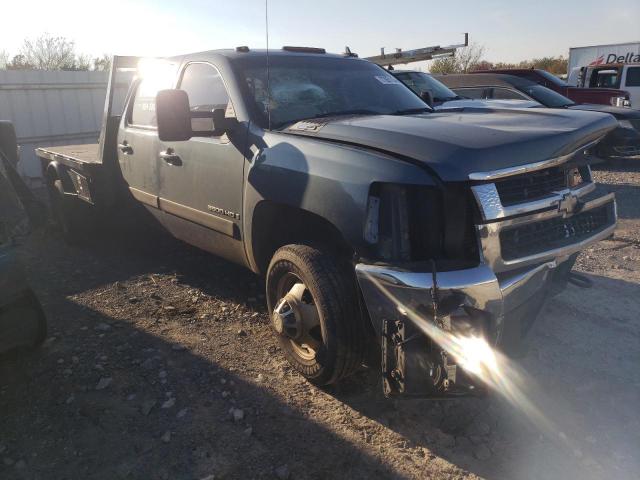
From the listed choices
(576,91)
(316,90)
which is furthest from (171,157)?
(576,91)

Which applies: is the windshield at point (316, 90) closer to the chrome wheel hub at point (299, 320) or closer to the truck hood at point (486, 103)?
the chrome wheel hub at point (299, 320)

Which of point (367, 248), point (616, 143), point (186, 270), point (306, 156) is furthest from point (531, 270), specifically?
point (616, 143)

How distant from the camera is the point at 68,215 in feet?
19.1

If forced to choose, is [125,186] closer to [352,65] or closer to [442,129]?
[352,65]

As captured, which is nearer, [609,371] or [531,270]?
[531,270]

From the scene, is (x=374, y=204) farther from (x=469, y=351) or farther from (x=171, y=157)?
(x=171, y=157)

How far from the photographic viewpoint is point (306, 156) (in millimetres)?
2844

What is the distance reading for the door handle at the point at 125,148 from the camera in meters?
4.60

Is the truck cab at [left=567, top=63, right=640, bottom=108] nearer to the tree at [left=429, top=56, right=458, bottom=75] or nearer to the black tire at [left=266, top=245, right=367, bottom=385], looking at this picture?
the black tire at [left=266, top=245, right=367, bottom=385]

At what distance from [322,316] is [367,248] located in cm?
47

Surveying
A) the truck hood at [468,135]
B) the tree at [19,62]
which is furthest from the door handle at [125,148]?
the tree at [19,62]

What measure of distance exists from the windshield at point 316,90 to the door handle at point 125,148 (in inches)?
59.5

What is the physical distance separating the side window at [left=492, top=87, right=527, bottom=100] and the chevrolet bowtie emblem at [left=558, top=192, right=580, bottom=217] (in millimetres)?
7511

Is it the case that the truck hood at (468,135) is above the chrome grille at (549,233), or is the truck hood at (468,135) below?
above
